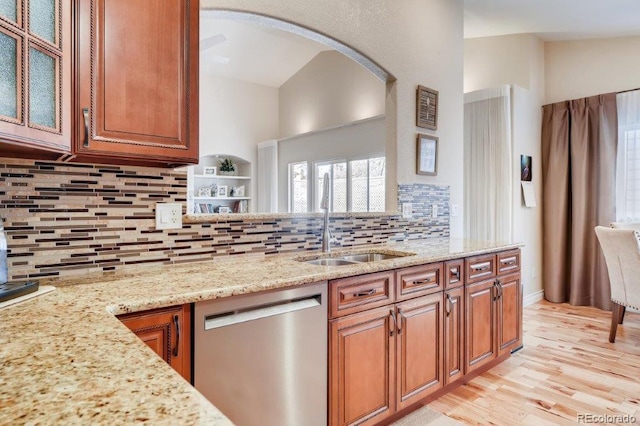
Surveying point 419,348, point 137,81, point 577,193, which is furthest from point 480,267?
point 577,193

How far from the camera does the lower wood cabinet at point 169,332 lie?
1.21 meters

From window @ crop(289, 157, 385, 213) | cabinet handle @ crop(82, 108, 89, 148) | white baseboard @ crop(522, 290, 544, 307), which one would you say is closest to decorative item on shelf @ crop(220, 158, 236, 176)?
window @ crop(289, 157, 385, 213)

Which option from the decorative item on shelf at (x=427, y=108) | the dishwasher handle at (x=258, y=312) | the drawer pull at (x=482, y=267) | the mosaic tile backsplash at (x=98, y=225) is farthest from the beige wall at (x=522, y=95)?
the dishwasher handle at (x=258, y=312)

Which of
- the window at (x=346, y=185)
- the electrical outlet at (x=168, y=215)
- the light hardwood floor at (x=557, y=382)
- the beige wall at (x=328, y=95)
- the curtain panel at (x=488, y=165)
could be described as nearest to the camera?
the electrical outlet at (x=168, y=215)

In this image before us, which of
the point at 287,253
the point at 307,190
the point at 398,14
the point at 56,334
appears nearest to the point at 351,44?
the point at 398,14

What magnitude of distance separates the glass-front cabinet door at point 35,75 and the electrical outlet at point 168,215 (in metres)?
0.58

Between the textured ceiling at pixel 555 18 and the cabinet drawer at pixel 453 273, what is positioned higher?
the textured ceiling at pixel 555 18

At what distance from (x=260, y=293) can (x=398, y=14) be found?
251 cm

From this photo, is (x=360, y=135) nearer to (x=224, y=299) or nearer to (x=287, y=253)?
(x=287, y=253)

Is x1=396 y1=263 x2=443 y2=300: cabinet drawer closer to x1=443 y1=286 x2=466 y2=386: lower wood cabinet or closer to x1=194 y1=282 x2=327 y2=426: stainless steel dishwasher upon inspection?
x1=443 y1=286 x2=466 y2=386: lower wood cabinet

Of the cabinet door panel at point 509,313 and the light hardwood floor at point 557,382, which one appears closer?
the light hardwood floor at point 557,382

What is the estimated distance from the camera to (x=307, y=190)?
22.5ft

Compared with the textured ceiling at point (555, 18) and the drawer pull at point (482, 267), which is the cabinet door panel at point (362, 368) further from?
the textured ceiling at point (555, 18)

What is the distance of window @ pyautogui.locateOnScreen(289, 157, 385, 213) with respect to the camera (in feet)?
18.5
